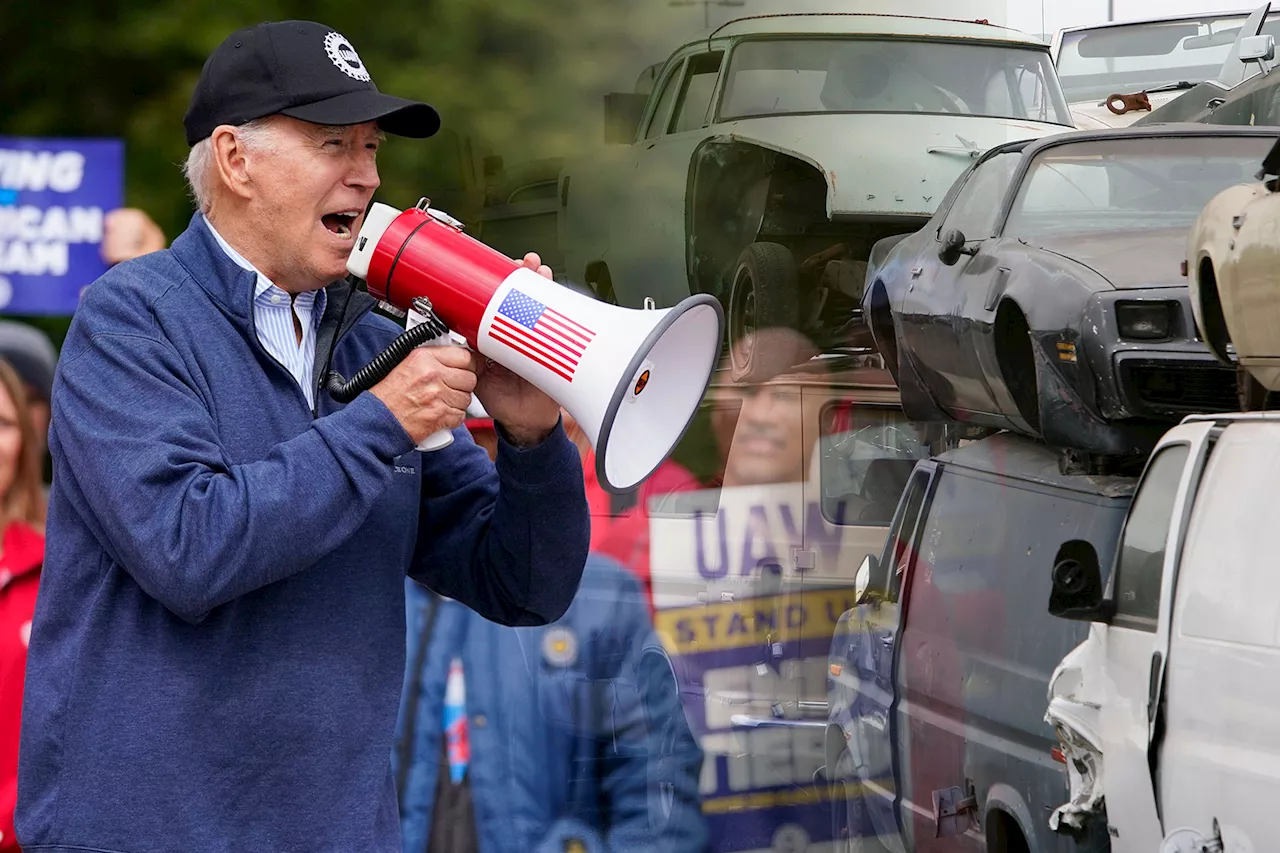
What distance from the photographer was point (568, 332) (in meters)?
1.94

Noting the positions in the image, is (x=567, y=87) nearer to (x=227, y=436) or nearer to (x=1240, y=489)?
(x=1240, y=489)

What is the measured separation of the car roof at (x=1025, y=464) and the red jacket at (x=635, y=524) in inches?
28.9

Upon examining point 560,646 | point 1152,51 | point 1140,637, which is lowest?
point 560,646

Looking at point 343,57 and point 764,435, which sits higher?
point 343,57

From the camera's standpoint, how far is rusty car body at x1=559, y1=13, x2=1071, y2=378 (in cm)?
442

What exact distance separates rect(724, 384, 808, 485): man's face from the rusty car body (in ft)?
0.36

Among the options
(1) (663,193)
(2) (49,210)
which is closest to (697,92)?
(1) (663,193)

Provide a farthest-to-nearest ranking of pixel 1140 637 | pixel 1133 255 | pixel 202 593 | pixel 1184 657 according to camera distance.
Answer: pixel 1133 255
pixel 1140 637
pixel 1184 657
pixel 202 593

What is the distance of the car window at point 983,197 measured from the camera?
14.5 feet

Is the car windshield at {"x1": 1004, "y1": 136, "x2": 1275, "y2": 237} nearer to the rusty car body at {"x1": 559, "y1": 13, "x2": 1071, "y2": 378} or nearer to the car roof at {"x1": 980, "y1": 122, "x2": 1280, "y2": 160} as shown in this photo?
the car roof at {"x1": 980, "y1": 122, "x2": 1280, "y2": 160}

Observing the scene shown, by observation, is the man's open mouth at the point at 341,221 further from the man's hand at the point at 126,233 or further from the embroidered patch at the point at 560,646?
the embroidered patch at the point at 560,646

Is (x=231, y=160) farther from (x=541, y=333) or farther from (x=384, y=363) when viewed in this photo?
(x=541, y=333)

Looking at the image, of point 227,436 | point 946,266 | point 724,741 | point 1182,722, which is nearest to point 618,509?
point 724,741

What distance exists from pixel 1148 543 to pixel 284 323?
6.73ft
